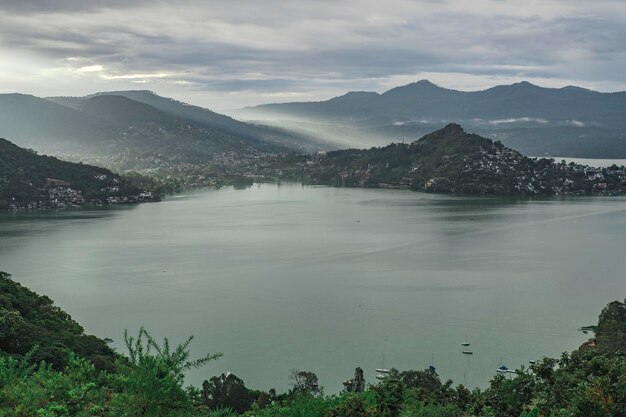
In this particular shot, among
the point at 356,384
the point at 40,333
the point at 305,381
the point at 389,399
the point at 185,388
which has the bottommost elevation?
the point at 305,381

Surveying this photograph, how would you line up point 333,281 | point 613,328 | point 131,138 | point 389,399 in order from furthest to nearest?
point 131,138
point 333,281
point 613,328
point 389,399

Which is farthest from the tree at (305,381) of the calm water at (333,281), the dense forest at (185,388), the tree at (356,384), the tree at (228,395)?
the tree at (228,395)

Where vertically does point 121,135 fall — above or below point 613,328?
above

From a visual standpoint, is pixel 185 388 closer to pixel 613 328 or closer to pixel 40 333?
pixel 40 333

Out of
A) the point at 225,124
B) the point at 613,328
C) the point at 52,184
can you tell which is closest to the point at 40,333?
the point at 613,328

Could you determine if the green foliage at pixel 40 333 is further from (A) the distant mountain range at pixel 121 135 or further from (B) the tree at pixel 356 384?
(A) the distant mountain range at pixel 121 135
